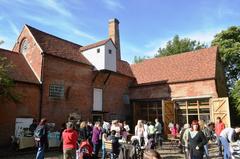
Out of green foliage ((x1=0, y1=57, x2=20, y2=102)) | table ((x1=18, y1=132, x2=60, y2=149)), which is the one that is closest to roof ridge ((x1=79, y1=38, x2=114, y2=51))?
table ((x1=18, y1=132, x2=60, y2=149))

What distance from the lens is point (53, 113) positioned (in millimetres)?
17797

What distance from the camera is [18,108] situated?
1593 cm

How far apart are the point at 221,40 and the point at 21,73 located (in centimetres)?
2393

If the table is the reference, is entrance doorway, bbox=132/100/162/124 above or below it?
above

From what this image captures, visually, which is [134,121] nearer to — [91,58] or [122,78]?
[122,78]

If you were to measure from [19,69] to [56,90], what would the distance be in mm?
2869

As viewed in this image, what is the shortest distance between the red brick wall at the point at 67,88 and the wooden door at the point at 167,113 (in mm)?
6172

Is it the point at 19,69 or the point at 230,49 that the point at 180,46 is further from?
the point at 19,69

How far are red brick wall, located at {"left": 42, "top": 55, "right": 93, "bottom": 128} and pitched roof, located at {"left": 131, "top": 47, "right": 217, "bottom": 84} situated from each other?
271 inches

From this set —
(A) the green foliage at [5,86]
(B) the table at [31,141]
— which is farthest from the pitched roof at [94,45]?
(A) the green foliage at [5,86]

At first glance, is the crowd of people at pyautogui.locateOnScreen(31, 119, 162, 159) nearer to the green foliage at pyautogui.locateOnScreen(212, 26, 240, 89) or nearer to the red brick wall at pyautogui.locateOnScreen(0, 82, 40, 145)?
the red brick wall at pyautogui.locateOnScreen(0, 82, 40, 145)

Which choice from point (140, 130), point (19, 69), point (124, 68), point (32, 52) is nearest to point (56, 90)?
point (19, 69)

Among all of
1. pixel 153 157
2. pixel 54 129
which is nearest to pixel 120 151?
pixel 153 157

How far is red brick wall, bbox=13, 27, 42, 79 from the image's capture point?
17953 millimetres
